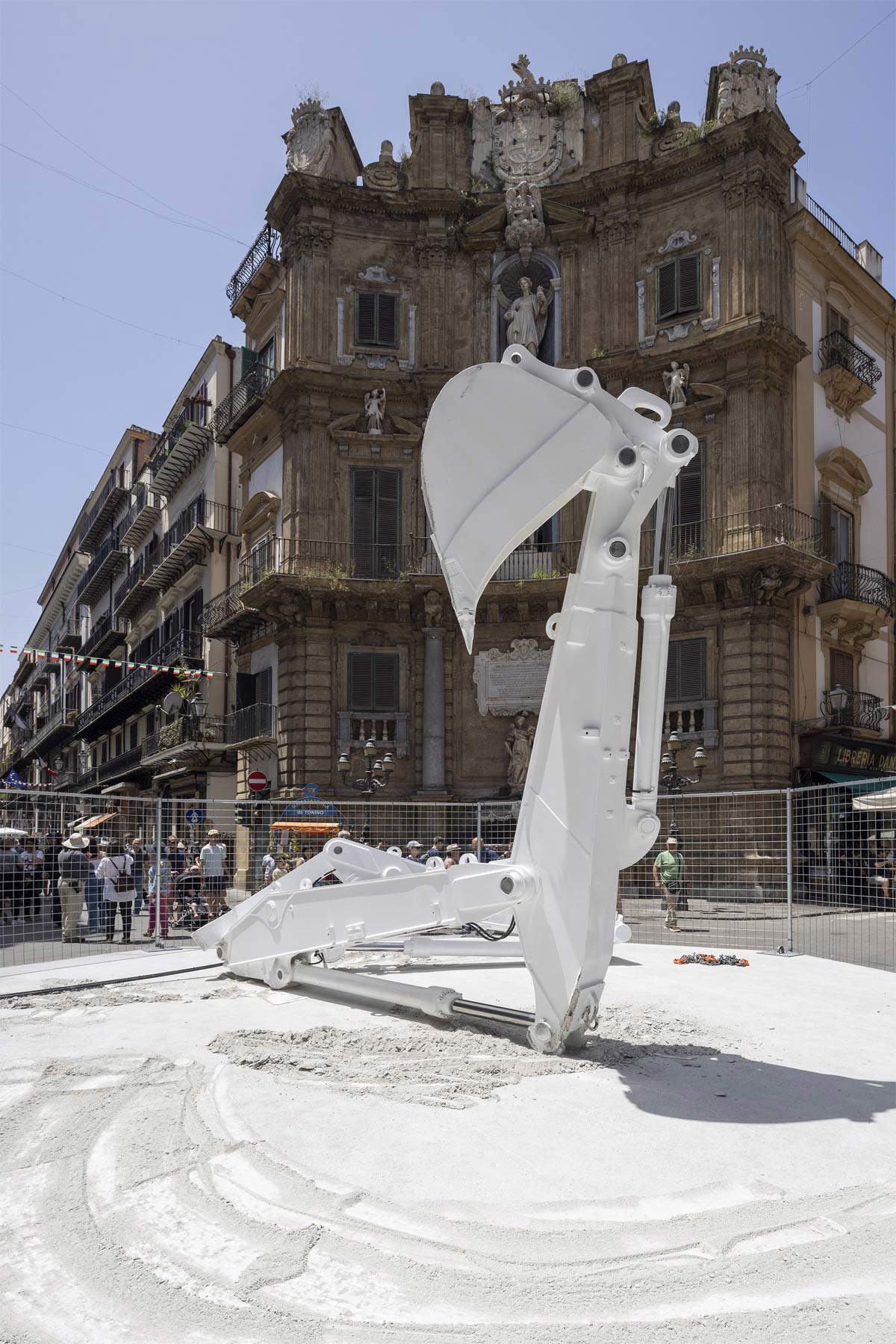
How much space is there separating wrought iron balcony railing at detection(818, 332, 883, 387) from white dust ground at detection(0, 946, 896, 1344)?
20.4m

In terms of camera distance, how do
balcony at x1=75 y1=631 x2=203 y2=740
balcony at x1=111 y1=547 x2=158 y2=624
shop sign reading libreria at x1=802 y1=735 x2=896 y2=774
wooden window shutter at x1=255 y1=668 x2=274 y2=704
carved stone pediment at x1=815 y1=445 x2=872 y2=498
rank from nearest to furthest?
shop sign reading libreria at x1=802 y1=735 x2=896 y2=774, carved stone pediment at x1=815 y1=445 x2=872 y2=498, wooden window shutter at x1=255 y1=668 x2=274 y2=704, balcony at x1=75 y1=631 x2=203 y2=740, balcony at x1=111 y1=547 x2=158 y2=624

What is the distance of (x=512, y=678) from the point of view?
918 inches

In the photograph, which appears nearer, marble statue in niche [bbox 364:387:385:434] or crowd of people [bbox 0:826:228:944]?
crowd of people [bbox 0:826:228:944]

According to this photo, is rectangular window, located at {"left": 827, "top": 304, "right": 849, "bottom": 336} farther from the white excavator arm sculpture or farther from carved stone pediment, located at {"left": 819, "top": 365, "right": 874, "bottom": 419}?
the white excavator arm sculpture

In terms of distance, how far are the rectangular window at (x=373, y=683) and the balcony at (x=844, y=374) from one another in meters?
12.0

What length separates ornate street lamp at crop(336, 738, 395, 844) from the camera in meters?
21.6

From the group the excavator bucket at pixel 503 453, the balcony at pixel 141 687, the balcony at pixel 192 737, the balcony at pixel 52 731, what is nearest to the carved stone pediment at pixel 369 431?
the balcony at pixel 141 687

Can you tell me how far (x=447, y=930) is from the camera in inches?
512

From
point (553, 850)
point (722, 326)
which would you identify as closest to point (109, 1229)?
point (553, 850)

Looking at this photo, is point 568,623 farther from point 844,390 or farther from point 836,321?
point 836,321

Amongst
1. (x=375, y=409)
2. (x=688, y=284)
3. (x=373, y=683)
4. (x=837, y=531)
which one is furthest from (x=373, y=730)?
(x=688, y=284)

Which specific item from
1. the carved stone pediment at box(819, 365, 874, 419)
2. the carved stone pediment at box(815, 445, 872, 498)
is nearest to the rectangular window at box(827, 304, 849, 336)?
the carved stone pediment at box(819, 365, 874, 419)

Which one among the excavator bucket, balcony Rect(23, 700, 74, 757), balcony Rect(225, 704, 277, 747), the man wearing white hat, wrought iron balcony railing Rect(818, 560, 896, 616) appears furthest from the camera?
balcony Rect(23, 700, 74, 757)

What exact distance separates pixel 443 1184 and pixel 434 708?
768 inches
